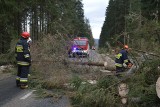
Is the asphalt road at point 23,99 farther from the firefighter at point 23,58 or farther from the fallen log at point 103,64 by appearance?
the fallen log at point 103,64

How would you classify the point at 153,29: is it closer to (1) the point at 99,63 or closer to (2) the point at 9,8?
(1) the point at 99,63

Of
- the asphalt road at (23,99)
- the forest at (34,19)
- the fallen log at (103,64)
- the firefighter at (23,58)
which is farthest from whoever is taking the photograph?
the forest at (34,19)

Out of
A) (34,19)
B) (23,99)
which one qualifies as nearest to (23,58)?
(23,99)

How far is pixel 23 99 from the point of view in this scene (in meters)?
10.8

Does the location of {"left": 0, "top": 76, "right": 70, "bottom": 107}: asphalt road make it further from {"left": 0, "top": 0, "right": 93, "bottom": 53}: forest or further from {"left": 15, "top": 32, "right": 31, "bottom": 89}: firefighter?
{"left": 0, "top": 0, "right": 93, "bottom": 53}: forest

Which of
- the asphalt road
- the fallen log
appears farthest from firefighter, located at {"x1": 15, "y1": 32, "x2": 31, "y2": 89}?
the fallen log

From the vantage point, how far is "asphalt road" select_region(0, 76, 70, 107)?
10.0 metres

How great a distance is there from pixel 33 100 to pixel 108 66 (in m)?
→ 4.99

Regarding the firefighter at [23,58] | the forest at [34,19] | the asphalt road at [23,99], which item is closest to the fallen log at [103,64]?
the forest at [34,19]

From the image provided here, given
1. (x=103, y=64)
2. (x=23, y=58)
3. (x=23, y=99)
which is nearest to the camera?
(x=23, y=99)

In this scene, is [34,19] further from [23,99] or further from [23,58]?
[23,99]

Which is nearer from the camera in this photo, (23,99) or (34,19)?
(23,99)

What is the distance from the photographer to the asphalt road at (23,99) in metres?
10.0

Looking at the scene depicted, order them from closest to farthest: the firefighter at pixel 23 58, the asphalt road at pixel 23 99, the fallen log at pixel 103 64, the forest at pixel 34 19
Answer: the asphalt road at pixel 23 99 < the firefighter at pixel 23 58 < the fallen log at pixel 103 64 < the forest at pixel 34 19
